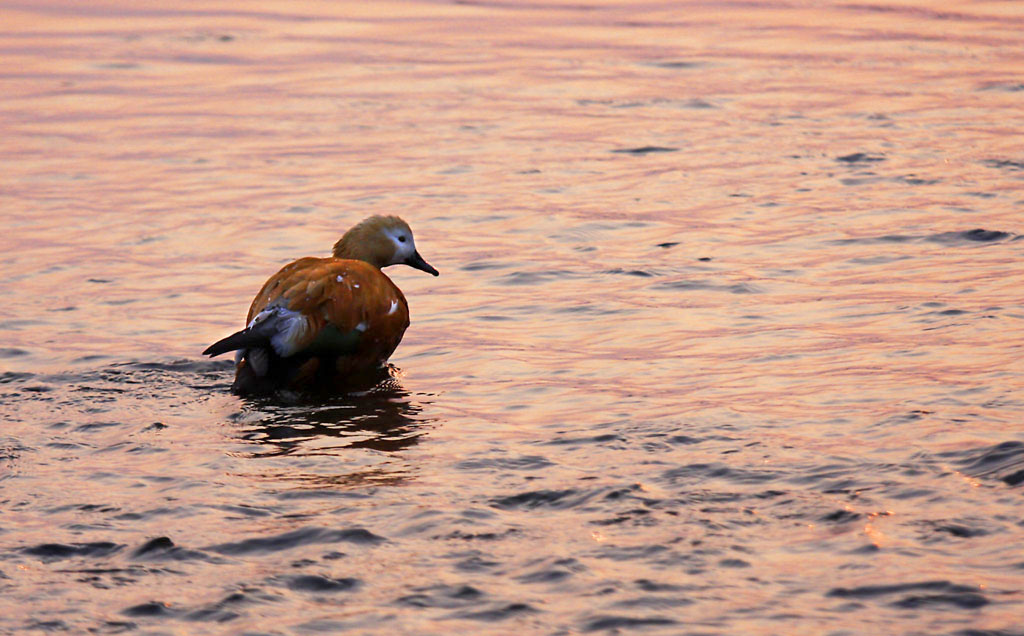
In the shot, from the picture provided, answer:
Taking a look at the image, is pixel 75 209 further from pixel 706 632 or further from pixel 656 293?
pixel 706 632

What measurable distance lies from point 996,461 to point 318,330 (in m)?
3.49

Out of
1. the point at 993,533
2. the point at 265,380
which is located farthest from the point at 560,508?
the point at 265,380

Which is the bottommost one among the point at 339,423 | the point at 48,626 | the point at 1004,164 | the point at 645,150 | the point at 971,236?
the point at 339,423

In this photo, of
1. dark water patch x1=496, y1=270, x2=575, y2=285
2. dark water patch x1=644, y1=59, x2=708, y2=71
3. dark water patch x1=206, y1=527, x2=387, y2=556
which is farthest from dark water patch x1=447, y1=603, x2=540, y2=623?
dark water patch x1=644, y1=59, x2=708, y2=71

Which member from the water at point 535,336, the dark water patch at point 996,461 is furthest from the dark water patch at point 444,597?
the dark water patch at point 996,461

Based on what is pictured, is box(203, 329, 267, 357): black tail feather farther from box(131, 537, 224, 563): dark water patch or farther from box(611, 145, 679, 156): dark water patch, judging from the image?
box(611, 145, 679, 156): dark water patch

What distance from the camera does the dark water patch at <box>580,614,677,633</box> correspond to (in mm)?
5070

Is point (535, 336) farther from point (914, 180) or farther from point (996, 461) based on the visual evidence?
point (914, 180)

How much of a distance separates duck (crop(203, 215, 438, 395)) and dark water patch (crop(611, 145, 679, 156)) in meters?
5.59

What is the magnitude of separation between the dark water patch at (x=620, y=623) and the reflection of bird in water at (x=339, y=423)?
224cm

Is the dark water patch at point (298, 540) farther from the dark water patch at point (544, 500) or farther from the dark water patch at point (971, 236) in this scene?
the dark water patch at point (971, 236)

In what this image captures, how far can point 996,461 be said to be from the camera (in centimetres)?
644

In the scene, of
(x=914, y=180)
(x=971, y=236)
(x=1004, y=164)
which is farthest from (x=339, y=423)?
(x=1004, y=164)

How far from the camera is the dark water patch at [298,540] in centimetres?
577
